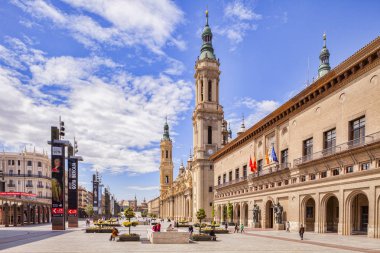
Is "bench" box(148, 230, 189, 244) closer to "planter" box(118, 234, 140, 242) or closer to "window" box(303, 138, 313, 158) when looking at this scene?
"planter" box(118, 234, 140, 242)

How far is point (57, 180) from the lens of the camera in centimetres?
5134

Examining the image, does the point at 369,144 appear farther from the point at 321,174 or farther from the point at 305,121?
the point at 305,121

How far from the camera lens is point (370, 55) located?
32.7 metres

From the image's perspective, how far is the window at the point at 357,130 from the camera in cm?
3403

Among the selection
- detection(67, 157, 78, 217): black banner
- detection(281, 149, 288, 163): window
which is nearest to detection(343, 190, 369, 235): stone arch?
detection(281, 149, 288, 163): window

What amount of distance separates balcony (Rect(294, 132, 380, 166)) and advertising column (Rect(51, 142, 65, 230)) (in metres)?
33.5

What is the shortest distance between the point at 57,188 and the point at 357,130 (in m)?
40.4

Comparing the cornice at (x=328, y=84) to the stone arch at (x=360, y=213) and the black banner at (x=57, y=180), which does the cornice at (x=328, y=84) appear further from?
the black banner at (x=57, y=180)

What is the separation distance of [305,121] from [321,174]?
7930 millimetres

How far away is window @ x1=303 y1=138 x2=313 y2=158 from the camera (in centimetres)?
4306

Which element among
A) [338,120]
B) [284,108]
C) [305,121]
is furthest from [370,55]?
[284,108]

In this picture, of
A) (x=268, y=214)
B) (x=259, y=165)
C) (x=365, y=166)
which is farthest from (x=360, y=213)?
(x=259, y=165)

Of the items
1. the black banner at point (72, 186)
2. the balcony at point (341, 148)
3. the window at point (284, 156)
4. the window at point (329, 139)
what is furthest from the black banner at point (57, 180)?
the window at point (329, 139)

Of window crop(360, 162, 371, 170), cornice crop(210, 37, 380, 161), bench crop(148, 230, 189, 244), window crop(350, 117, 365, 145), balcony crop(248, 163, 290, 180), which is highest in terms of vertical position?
cornice crop(210, 37, 380, 161)
